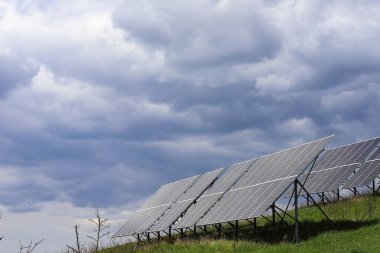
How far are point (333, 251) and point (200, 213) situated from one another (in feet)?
36.2

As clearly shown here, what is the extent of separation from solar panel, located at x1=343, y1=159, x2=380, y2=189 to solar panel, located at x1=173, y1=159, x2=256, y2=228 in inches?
313

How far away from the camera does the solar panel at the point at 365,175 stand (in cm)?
3681

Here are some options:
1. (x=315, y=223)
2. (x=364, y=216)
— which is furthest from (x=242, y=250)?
(x=364, y=216)

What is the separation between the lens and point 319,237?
80.5 ft

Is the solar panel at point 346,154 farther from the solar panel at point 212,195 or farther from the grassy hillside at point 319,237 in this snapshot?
the solar panel at point 212,195

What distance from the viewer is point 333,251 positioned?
20891 mm

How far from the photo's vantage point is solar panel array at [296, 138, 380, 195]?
37.5 metres

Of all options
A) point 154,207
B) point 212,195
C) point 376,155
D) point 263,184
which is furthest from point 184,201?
point 376,155

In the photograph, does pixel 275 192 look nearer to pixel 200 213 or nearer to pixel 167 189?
pixel 200 213

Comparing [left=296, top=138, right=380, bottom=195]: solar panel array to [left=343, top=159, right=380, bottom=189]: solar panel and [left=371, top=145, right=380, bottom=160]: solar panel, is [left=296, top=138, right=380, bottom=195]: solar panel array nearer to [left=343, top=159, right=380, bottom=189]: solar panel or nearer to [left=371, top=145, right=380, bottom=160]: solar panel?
[left=343, top=159, right=380, bottom=189]: solar panel

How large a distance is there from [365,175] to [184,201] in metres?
11.6

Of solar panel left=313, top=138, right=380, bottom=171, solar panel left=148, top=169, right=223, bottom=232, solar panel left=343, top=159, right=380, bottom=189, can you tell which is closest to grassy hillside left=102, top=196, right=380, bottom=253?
solar panel left=343, top=159, right=380, bottom=189

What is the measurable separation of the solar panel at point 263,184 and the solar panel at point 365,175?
8.57 meters

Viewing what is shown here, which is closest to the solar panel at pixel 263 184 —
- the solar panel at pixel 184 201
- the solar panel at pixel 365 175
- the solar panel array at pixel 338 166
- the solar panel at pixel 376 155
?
the solar panel at pixel 184 201
